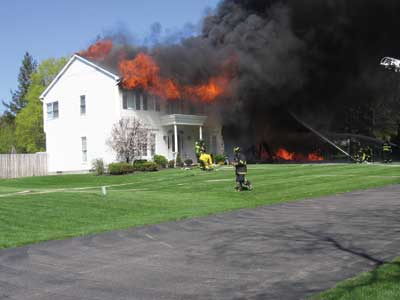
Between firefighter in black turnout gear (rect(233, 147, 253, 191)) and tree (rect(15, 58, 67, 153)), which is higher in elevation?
tree (rect(15, 58, 67, 153))

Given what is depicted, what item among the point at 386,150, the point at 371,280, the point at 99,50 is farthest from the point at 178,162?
the point at 371,280

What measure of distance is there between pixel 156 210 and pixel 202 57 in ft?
62.8

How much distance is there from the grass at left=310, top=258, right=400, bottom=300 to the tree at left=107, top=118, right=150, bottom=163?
25939mm

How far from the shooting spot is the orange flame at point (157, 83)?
3088cm

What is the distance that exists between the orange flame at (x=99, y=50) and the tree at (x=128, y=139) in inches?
235

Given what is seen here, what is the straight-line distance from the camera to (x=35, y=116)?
56.4 metres

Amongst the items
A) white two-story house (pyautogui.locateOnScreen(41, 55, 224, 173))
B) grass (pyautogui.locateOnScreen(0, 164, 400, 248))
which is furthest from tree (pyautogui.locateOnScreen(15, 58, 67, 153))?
grass (pyautogui.locateOnScreen(0, 164, 400, 248))

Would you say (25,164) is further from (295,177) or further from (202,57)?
(295,177)

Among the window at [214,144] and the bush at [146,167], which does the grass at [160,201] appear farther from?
the window at [214,144]

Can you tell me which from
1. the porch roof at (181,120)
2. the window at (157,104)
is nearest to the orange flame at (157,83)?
the window at (157,104)

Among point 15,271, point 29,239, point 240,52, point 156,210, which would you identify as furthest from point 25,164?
point 15,271

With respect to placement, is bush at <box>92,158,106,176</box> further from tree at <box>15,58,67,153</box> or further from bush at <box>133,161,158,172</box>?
tree at <box>15,58,67,153</box>

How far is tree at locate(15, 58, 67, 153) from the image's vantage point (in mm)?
56438

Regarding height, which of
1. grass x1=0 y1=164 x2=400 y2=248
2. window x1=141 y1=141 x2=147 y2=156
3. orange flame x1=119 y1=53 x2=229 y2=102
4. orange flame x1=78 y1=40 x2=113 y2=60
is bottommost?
grass x1=0 y1=164 x2=400 y2=248
